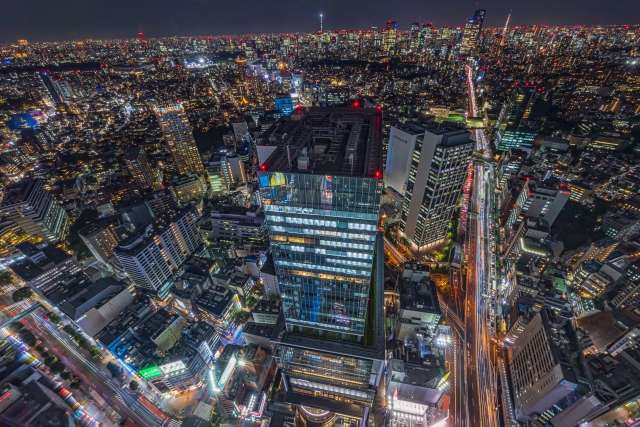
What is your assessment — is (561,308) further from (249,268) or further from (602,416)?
(249,268)

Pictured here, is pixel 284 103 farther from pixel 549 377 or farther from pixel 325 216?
pixel 549 377

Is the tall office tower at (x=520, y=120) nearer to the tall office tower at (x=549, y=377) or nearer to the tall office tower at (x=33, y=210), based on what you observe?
the tall office tower at (x=549, y=377)

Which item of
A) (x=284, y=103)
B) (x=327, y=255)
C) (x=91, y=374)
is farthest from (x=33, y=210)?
(x=284, y=103)

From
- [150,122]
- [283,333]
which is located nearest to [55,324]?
[283,333]

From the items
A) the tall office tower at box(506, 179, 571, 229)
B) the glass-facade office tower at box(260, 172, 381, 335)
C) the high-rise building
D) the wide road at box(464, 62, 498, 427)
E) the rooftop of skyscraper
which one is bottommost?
the wide road at box(464, 62, 498, 427)

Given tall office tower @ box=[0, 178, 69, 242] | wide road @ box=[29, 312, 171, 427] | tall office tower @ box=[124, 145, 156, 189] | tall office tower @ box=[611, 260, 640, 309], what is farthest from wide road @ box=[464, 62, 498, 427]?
tall office tower @ box=[124, 145, 156, 189]

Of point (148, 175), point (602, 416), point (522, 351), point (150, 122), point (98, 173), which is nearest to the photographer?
point (602, 416)

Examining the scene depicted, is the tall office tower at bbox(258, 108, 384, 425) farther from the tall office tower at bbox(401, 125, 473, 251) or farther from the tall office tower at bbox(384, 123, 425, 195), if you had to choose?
the tall office tower at bbox(384, 123, 425, 195)
